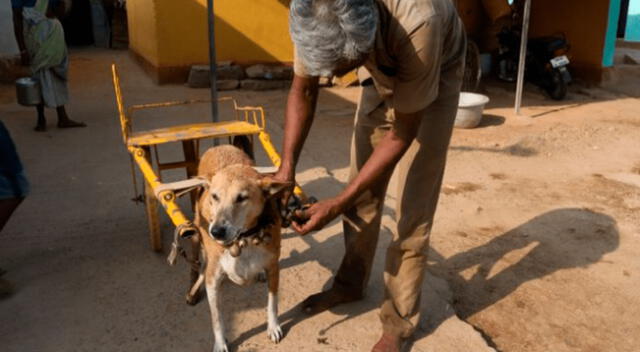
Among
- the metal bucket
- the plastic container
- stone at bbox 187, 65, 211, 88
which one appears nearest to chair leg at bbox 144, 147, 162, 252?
the metal bucket

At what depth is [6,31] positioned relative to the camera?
9.54m

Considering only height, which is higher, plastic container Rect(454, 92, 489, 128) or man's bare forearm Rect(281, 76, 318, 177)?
man's bare forearm Rect(281, 76, 318, 177)

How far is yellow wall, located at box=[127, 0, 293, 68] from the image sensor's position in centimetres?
974

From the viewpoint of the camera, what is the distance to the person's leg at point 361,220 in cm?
290

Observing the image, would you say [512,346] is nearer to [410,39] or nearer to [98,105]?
[410,39]

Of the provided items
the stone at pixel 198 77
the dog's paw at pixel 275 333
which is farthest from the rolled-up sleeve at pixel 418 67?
the stone at pixel 198 77

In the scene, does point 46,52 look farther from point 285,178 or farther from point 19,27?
point 285,178

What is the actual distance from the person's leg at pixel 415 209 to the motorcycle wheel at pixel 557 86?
753 cm

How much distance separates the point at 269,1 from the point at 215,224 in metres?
8.61

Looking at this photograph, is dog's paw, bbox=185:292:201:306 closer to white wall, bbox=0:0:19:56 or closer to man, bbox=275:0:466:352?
man, bbox=275:0:466:352

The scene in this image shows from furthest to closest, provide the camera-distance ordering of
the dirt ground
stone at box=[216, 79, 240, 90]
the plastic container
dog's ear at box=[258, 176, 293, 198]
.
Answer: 1. stone at box=[216, 79, 240, 90]
2. the plastic container
3. the dirt ground
4. dog's ear at box=[258, 176, 293, 198]

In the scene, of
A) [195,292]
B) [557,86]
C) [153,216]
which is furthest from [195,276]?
[557,86]

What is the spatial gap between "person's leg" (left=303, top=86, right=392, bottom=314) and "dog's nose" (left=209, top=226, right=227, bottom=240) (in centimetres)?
92

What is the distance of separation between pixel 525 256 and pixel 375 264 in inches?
45.5
